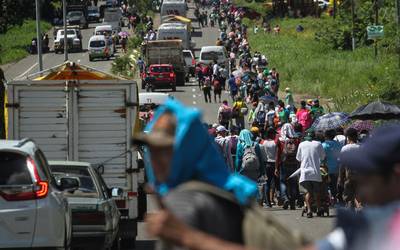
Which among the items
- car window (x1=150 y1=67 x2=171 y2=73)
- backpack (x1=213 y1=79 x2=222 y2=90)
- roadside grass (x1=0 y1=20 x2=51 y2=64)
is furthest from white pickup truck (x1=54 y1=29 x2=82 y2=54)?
backpack (x1=213 y1=79 x2=222 y2=90)

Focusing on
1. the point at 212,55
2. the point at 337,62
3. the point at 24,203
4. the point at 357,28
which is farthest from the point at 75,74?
the point at 357,28

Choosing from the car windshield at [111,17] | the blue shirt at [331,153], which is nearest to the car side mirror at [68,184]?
the blue shirt at [331,153]

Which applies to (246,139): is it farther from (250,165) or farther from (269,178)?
(269,178)

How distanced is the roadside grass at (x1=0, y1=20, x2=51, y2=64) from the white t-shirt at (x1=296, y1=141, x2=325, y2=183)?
60989 mm

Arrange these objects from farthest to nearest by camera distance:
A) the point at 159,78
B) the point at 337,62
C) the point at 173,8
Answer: the point at 173,8
the point at 337,62
the point at 159,78

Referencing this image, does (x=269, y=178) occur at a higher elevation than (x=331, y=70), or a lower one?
higher

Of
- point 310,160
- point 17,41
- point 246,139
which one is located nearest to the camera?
point 310,160

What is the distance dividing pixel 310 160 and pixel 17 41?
7514 cm

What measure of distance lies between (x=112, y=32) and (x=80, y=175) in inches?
3074

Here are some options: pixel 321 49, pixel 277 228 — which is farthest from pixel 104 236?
pixel 321 49

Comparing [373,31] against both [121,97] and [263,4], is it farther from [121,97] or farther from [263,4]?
[263,4]

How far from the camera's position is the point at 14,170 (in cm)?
1280

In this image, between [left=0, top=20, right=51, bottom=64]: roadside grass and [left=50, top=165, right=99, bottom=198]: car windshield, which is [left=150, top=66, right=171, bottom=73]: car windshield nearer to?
[left=0, top=20, right=51, bottom=64]: roadside grass

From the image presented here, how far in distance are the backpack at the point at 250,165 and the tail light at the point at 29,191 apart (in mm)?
9893
